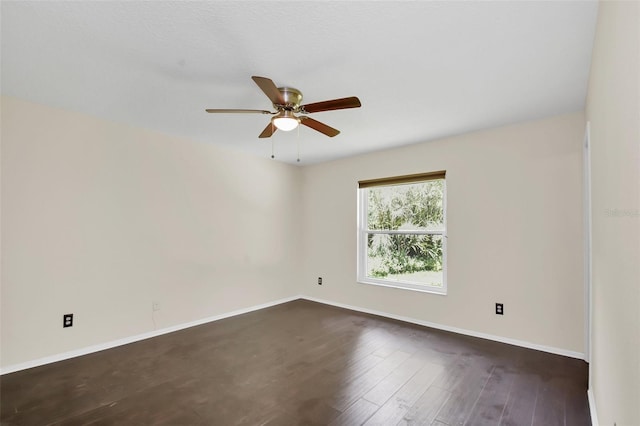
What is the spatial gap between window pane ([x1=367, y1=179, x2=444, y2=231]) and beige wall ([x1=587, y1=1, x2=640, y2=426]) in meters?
2.36

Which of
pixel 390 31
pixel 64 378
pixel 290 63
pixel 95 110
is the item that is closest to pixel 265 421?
pixel 64 378

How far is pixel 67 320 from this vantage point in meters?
2.92

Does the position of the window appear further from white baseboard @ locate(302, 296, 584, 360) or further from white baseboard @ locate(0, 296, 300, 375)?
white baseboard @ locate(0, 296, 300, 375)

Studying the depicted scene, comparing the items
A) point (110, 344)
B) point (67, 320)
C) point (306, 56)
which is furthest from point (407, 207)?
point (67, 320)

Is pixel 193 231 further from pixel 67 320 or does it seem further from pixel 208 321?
pixel 67 320

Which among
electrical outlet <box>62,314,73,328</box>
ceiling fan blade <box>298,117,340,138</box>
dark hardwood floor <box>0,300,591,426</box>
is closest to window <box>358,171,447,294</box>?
dark hardwood floor <box>0,300,591,426</box>

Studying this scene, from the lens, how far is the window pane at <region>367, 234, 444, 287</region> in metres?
3.97

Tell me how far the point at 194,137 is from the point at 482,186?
11.5 feet

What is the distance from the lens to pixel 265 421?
197cm

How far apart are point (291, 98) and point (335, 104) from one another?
0.47 m

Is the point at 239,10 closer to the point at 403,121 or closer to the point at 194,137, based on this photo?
the point at 403,121

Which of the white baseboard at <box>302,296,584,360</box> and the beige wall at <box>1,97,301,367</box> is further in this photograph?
the white baseboard at <box>302,296,584,360</box>

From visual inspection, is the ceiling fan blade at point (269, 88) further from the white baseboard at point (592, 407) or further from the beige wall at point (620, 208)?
the white baseboard at point (592, 407)

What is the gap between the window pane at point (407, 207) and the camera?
4000 mm
